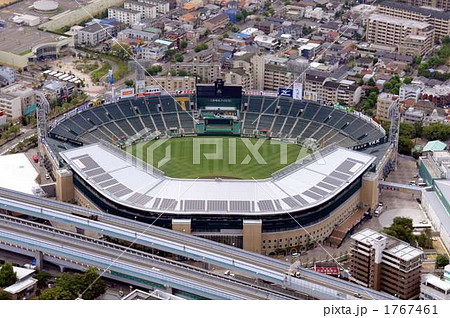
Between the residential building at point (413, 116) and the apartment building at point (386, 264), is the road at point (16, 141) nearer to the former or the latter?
the residential building at point (413, 116)

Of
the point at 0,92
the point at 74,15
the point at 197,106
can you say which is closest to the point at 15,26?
the point at 74,15

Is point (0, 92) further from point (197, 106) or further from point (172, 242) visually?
A: point (172, 242)

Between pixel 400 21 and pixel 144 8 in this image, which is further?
pixel 144 8

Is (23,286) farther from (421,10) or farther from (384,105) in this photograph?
→ (421,10)

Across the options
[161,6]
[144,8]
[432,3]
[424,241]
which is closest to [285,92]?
[424,241]

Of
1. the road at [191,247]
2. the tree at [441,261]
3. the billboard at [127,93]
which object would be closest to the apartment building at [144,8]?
the billboard at [127,93]

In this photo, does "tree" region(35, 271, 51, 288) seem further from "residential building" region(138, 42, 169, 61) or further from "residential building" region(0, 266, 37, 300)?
"residential building" region(138, 42, 169, 61)

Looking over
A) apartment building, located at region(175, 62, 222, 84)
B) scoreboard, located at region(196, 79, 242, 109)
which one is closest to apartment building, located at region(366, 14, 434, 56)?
apartment building, located at region(175, 62, 222, 84)
